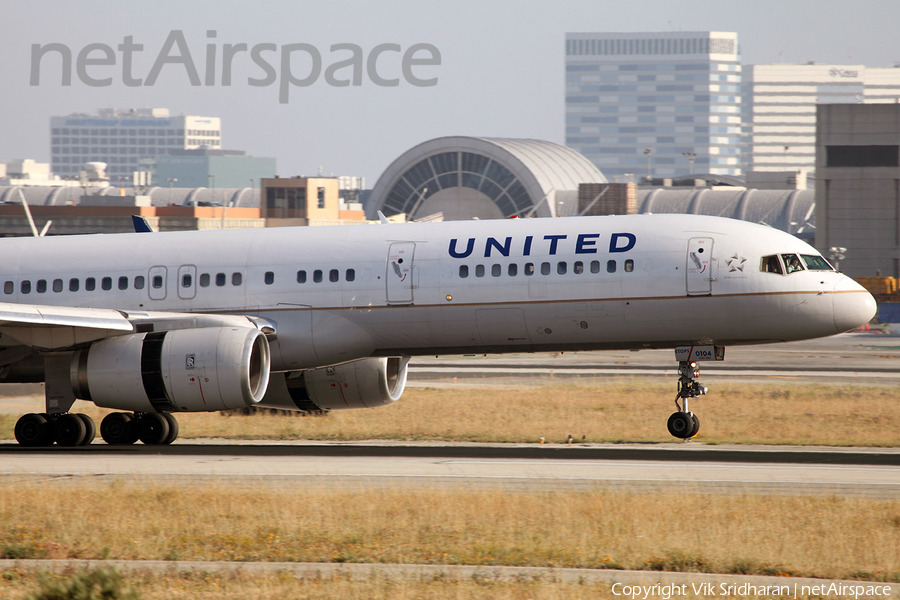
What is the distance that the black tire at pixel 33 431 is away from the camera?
27.4m

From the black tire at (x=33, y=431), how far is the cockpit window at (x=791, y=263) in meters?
18.6

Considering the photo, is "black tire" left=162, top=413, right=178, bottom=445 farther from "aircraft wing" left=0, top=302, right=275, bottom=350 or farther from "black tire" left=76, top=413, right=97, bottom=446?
"aircraft wing" left=0, top=302, right=275, bottom=350

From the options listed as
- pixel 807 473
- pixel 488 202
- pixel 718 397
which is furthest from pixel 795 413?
pixel 488 202

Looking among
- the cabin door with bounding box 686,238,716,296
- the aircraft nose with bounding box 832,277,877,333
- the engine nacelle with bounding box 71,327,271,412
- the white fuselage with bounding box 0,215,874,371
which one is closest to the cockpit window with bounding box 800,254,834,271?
the white fuselage with bounding box 0,215,874,371

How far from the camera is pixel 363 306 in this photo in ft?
86.5

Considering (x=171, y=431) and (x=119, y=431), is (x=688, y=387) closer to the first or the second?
(x=171, y=431)

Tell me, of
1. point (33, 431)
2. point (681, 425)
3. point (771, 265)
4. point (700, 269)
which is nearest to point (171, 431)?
point (33, 431)

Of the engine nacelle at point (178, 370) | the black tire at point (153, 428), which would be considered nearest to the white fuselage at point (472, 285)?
the engine nacelle at point (178, 370)

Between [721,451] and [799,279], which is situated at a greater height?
[799,279]

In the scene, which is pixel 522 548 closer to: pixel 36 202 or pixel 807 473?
pixel 807 473

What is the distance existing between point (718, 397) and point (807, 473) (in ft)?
54.9

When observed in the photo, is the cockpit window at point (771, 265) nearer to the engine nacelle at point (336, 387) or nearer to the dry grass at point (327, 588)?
the engine nacelle at point (336, 387)

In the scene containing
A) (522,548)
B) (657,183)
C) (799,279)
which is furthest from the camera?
(657,183)

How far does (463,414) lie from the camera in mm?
33531
